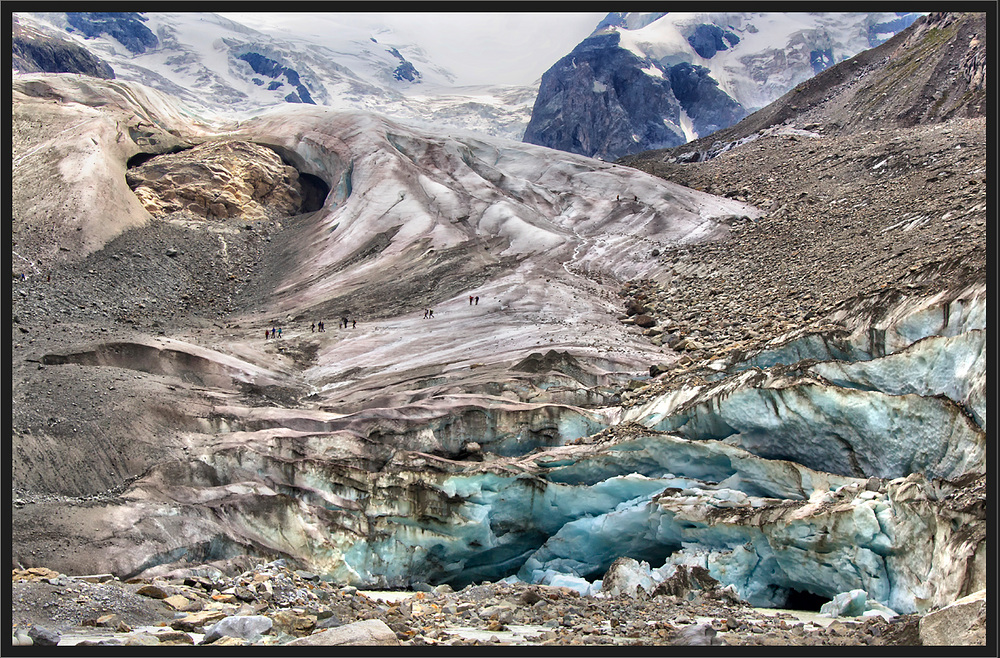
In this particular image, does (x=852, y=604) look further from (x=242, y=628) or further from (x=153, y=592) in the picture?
(x=153, y=592)

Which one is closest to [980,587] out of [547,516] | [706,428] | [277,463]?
[706,428]

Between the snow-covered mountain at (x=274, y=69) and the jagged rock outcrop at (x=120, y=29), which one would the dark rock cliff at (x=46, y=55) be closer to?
the snow-covered mountain at (x=274, y=69)

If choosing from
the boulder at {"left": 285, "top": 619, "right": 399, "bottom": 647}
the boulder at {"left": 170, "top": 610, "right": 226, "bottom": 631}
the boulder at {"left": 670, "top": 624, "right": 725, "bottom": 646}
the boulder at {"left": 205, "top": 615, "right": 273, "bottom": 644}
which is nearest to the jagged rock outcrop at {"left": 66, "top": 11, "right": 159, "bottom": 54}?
the boulder at {"left": 170, "top": 610, "right": 226, "bottom": 631}

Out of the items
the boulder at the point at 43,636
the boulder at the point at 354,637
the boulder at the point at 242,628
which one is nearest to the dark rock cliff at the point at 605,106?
the boulder at the point at 242,628

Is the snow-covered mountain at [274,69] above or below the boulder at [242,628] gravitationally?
above

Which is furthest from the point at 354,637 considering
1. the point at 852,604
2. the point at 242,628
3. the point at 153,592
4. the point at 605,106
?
the point at 605,106

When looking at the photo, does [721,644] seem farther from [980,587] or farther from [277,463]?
[277,463]
